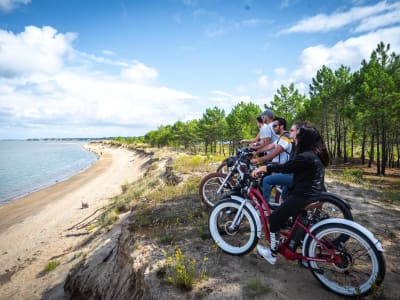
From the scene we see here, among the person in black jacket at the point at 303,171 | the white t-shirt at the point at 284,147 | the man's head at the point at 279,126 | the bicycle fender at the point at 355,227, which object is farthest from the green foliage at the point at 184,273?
the man's head at the point at 279,126

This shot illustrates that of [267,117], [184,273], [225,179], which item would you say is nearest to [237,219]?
[184,273]

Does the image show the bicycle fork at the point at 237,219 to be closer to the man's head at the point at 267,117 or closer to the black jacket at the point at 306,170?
the black jacket at the point at 306,170

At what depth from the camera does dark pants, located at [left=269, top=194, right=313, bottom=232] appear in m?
3.07

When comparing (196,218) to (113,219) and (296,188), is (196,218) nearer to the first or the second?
(296,188)

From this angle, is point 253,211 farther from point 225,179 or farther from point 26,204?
point 26,204

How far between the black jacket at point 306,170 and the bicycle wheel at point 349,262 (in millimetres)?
543

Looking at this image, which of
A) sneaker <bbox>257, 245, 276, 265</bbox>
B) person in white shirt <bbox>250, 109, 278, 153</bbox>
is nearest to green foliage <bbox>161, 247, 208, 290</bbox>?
sneaker <bbox>257, 245, 276, 265</bbox>

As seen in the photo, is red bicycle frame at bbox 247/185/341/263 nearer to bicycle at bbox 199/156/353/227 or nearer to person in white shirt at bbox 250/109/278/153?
bicycle at bbox 199/156/353/227

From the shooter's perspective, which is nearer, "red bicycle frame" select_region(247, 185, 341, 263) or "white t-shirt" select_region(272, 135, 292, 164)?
"red bicycle frame" select_region(247, 185, 341, 263)

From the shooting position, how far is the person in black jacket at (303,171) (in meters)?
3.02

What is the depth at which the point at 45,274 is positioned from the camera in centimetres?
817

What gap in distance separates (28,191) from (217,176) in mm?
30721

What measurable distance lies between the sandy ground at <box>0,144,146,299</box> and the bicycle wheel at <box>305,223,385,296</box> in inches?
326

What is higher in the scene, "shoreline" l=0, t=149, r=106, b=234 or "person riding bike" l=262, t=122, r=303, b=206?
"person riding bike" l=262, t=122, r=303, b=206
